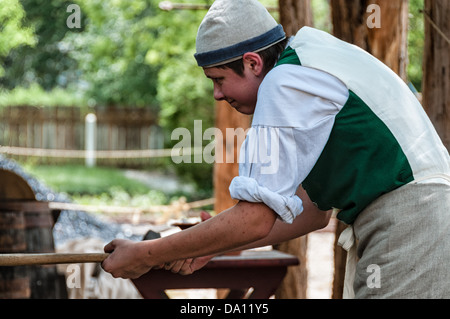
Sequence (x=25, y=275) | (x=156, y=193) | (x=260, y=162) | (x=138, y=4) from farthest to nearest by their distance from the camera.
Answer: (x=156, y=193)
(x=138, y=4)
(x=25, y=275)
(x=260, y=162)

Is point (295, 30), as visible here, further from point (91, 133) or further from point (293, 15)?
point (91, 133)

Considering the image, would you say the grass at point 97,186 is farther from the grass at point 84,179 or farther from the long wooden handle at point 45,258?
the long wooden handle at point 45,258

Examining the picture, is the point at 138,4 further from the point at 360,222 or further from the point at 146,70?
the point at 360,222

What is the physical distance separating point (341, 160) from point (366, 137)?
0.09 m

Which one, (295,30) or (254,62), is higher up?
(295,30)

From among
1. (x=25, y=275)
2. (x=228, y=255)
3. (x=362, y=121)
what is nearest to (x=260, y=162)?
(x=362, y=121)

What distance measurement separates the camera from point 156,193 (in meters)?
14.8

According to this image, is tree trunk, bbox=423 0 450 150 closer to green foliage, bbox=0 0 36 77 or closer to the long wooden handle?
the long wooden handle

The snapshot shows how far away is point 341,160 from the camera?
1.90 m

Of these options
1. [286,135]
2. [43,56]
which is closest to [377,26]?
[286,135]

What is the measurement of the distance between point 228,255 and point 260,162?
168 centimetres

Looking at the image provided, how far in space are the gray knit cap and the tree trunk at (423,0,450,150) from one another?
1665 millimetres

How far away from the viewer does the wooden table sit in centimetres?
332

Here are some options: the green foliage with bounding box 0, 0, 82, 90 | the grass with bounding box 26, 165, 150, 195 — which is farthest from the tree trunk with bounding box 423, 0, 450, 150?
the green foliage with bounding box 0, 0, 82, 90
